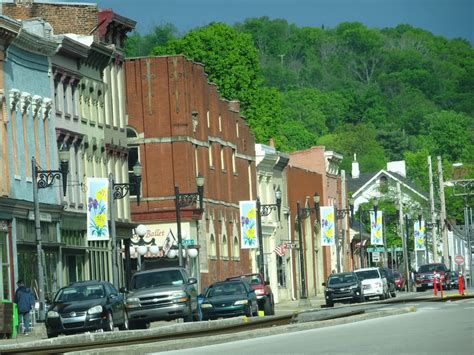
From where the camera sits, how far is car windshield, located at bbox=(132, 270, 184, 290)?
5491cm

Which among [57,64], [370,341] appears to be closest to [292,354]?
[370,341]

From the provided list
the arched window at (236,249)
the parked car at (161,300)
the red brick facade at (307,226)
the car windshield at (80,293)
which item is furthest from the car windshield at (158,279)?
the red brick facade at (307,226)

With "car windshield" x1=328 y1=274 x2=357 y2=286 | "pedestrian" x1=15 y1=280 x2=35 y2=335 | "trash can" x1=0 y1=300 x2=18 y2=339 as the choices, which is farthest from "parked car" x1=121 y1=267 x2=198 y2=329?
"car windshield" x1=328 y1=274 x2=357 y2=286

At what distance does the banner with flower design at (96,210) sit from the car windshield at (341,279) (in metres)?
23.9

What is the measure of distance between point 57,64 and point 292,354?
3803cm

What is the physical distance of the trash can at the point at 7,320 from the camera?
51.1 meters

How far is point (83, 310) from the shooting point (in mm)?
49750

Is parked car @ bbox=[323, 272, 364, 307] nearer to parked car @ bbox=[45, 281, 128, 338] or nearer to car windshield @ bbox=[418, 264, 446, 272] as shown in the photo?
car windshield @ bbox=[418, 264, 446, 272]

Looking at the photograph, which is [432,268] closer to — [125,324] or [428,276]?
[428,276]

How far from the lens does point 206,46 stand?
123688 millimetres

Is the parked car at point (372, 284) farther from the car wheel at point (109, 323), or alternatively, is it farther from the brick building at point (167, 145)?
the car wheel at point (109, 323)

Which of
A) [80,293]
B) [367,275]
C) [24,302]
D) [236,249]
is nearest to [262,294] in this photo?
[24,302]

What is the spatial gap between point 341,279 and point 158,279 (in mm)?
27030

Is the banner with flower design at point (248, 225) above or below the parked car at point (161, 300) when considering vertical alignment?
above
